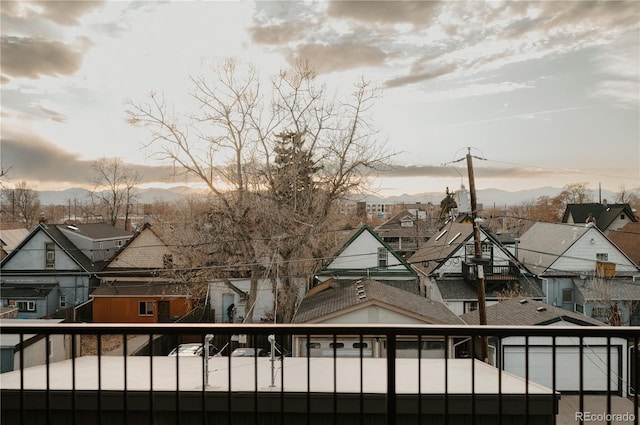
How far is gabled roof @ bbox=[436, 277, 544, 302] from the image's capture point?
30.8 feet

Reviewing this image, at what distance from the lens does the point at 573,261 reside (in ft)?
30.1

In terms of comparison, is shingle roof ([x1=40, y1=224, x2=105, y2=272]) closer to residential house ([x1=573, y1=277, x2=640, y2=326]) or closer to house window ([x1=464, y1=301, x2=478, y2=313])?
house window ([x1=464, y1=301, x2=478, y2=313])

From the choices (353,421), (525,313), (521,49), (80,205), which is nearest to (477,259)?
(525,313)

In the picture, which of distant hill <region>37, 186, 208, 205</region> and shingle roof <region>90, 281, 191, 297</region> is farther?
shingle roof <region>90, 281, 191, 297</region>

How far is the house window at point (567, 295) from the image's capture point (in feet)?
30.3

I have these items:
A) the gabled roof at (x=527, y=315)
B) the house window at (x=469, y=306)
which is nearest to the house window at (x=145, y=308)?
the gabled roof at (x=527, y=315)

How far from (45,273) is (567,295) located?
1018 centimetres

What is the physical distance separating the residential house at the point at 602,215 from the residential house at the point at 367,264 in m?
3.47

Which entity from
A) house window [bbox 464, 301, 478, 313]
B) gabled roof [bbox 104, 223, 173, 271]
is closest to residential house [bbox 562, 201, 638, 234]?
house window [bbox 464, 301, 478, 313]

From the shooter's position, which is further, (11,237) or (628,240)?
(628,240)

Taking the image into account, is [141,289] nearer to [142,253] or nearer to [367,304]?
[142,253]

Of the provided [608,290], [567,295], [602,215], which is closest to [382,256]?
[567,295]

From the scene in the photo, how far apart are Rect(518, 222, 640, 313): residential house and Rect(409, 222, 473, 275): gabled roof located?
5.08 feet

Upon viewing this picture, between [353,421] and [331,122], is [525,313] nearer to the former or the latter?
[353,421]
